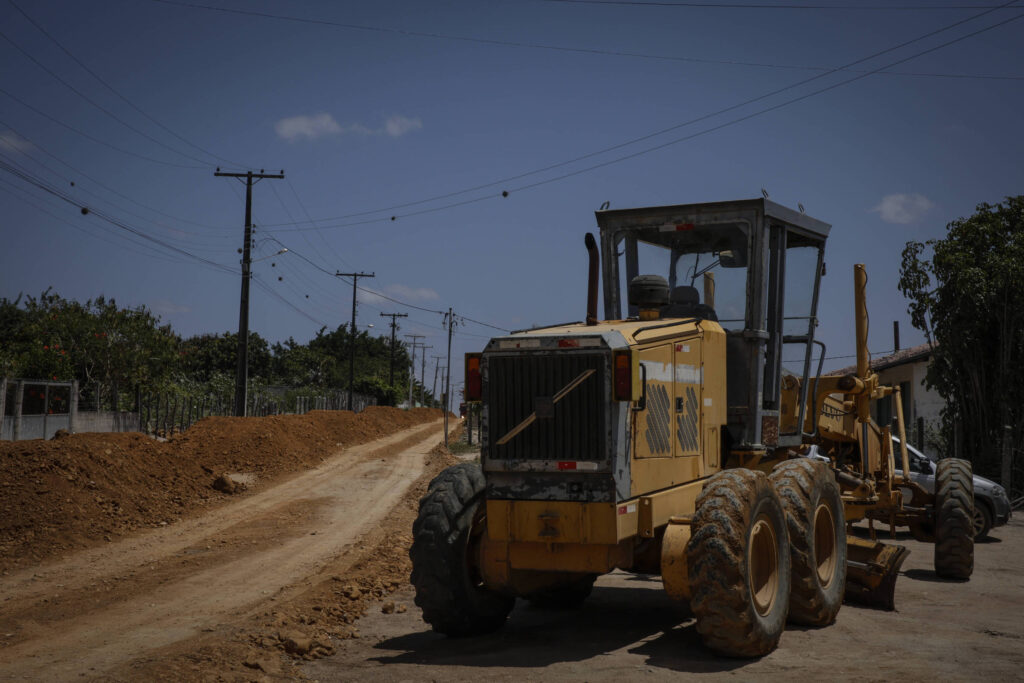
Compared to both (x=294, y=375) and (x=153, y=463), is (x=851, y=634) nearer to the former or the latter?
(x=153, y=463)

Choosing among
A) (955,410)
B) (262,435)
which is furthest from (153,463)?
(955,410)

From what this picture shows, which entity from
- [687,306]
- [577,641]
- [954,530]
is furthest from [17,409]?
[954,530]

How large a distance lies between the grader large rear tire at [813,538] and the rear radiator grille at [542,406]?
184 centimetres

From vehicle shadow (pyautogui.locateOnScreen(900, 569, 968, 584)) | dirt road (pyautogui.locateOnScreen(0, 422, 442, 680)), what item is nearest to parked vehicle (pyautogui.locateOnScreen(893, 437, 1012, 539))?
vehicle shadow (pyautogui.locateOnScreen(900, 569, 968, 584))

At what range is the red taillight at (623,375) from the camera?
7191 mm

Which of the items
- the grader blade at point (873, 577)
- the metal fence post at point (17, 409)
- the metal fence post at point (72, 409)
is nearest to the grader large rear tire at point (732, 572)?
the grader blade at point (873, 577)

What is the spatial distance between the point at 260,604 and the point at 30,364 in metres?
25.2

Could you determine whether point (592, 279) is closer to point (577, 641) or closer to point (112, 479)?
point (577, 641)

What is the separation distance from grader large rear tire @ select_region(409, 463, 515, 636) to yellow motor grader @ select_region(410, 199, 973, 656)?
2cm

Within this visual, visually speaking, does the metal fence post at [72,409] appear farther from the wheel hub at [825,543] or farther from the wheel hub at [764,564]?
the wheel hub at [764,564]

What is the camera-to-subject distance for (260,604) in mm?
10375

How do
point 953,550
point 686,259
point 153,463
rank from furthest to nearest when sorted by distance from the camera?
1. point 153,463
2. point 953,550
3. point 686,259

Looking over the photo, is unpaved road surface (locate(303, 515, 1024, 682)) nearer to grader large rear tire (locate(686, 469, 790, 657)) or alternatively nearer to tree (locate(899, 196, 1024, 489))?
grader large rear tire (locate(686, 469, 790, 657))

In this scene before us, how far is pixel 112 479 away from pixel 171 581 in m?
6.96
